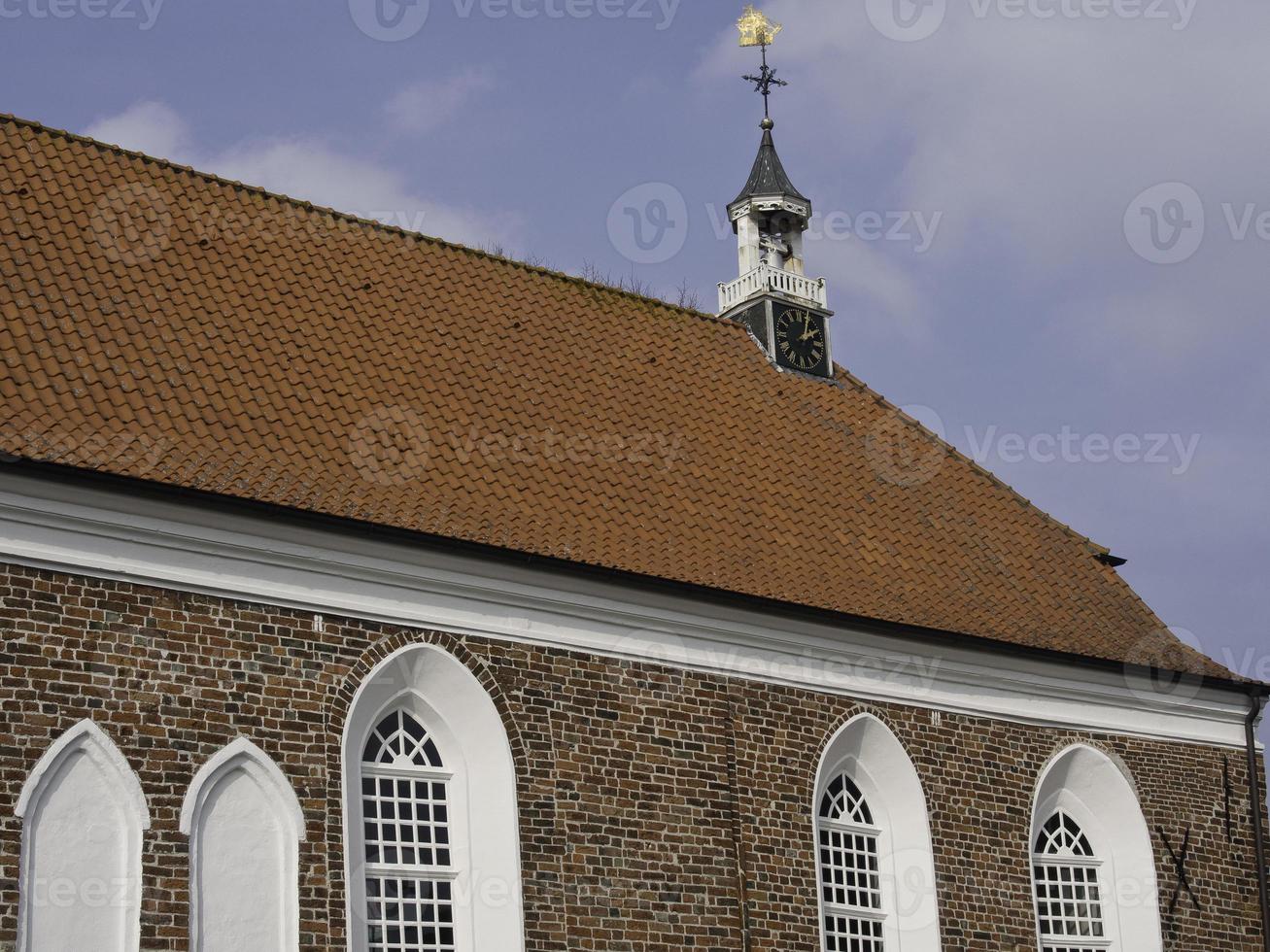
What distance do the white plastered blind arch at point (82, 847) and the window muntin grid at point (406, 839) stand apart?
2263mm

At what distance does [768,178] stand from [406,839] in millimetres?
13367

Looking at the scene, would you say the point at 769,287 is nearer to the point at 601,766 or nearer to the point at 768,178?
the point at 768,178

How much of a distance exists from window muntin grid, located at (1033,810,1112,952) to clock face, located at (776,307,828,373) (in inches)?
268

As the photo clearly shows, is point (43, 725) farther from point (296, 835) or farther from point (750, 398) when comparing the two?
point (750, 398)

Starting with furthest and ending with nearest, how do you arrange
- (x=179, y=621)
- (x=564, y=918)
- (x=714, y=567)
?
(x=714, y=567), (x=564, y=918), (x=179, y=621)

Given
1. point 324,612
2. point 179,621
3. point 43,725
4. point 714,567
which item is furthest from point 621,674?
point 43,725

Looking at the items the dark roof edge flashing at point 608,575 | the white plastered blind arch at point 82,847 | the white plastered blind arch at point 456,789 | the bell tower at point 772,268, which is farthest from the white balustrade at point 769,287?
the white plastered blind arch at point 82,847

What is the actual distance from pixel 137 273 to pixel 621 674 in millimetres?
6086

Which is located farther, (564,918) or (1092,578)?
(1092,578)

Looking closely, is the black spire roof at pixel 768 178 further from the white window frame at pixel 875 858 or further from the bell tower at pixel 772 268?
the white window frame at pixel 875 858

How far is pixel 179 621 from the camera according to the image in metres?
15.8

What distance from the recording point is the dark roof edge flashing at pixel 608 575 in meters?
15.5

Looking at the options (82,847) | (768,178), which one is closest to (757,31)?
(768,178)

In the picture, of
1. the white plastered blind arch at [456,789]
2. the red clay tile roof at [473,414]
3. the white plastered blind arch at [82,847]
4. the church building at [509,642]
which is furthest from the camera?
the red clay tile roof at [473,414]
